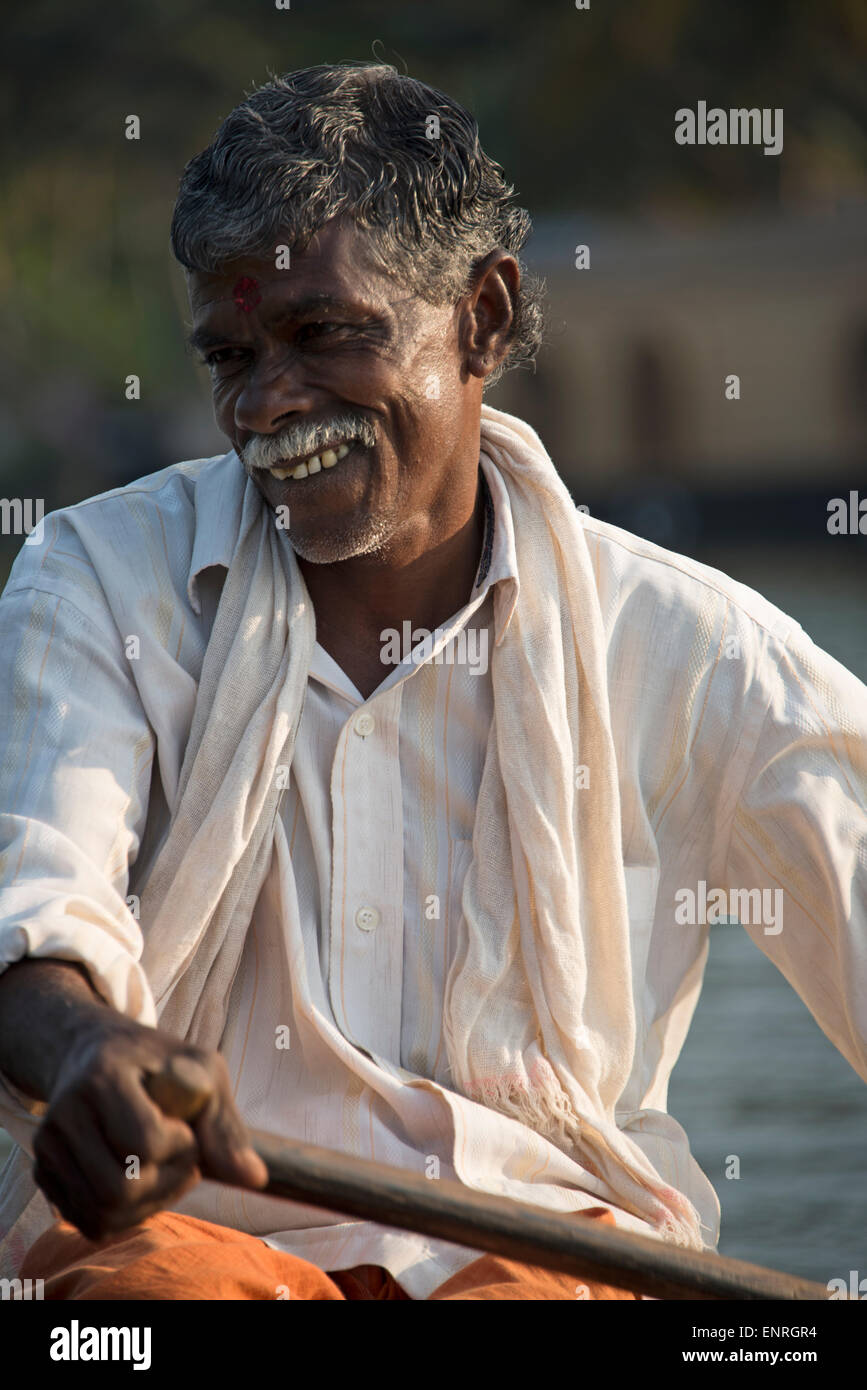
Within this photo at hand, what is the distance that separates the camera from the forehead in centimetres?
203

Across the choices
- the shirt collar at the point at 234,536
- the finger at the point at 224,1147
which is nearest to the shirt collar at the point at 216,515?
the shirt collar at the point at 234,536

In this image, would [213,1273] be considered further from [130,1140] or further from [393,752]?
[393,752]

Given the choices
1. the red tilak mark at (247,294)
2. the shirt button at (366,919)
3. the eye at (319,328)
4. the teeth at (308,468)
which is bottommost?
the shirt button at (366,919)

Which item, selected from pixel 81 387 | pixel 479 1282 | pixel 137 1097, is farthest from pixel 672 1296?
pixel 81 387

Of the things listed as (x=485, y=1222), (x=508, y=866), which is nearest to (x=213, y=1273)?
(x=485, y=1222)

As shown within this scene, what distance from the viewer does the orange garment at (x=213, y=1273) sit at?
1.68m

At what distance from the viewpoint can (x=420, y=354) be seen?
216 centimetres

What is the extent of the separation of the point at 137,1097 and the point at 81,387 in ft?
74.1

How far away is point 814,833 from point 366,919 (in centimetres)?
51

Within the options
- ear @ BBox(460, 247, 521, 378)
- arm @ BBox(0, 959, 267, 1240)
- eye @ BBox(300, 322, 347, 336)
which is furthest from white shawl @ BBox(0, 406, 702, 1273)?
arm @ BBox(0, 959, 267, 1240)

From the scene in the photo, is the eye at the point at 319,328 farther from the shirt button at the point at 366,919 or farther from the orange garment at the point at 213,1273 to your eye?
the orange garment at the point at 213,1273

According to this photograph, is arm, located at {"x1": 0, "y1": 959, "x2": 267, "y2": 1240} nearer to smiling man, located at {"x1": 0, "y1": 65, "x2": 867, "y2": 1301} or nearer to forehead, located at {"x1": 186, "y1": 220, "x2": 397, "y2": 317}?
smiling man, located at {"x1": 0, "y1": 65, "x2": 867, "y2": 1301}

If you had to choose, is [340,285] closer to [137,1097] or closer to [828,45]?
[137,1097]

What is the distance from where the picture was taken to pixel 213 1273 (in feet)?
5.53
